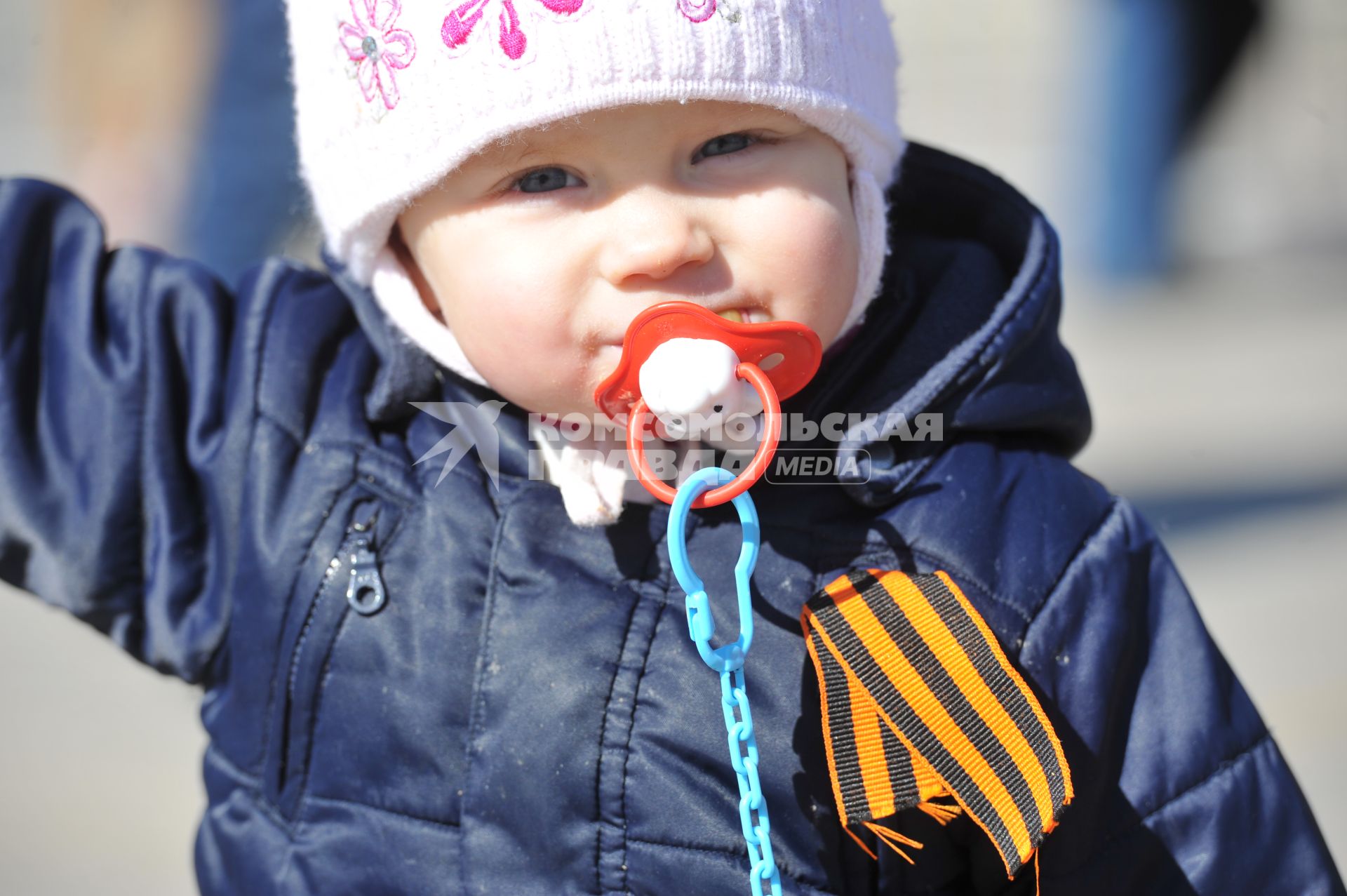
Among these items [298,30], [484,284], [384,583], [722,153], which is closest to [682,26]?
[722,153]

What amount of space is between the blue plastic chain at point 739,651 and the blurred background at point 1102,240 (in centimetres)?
51

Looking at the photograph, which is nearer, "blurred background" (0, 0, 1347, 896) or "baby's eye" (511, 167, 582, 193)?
"baby's eye" (511, 167, 582, 193)

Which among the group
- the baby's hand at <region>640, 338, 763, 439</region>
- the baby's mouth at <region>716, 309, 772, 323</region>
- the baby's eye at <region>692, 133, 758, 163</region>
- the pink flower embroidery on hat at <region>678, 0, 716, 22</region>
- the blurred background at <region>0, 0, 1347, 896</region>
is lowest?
the blurred background at <region>0, 0, 1347, 896</region>

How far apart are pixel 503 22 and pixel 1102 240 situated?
4157mm

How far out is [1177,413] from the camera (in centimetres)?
331

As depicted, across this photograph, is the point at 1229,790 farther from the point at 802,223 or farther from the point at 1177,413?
the point at 1177,413

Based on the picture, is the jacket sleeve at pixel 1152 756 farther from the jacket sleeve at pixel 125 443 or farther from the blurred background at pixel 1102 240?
the jacket sleeve at pixel 125 443

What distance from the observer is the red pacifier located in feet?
2.90

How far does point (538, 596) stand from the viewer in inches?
40.2

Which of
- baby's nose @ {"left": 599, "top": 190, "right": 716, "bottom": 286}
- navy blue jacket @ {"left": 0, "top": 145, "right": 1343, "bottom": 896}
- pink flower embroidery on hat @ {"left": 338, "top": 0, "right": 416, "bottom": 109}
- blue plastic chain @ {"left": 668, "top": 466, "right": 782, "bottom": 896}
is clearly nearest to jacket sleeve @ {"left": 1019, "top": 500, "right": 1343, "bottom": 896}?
Answer: navy blue jacket @ {"left": 0, "top": 145, "right": 1343, "bottom": 896}

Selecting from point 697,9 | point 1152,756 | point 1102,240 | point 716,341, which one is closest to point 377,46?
point 697,9

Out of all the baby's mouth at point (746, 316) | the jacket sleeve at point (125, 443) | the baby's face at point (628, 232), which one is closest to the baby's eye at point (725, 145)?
the baby's face at point (628, 232)

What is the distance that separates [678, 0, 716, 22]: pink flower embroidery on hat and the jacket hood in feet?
1.00

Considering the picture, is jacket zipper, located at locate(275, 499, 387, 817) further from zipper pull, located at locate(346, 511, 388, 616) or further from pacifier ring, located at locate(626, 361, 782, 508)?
pacifier ring, located at locate(626, 361, 782, 508)
